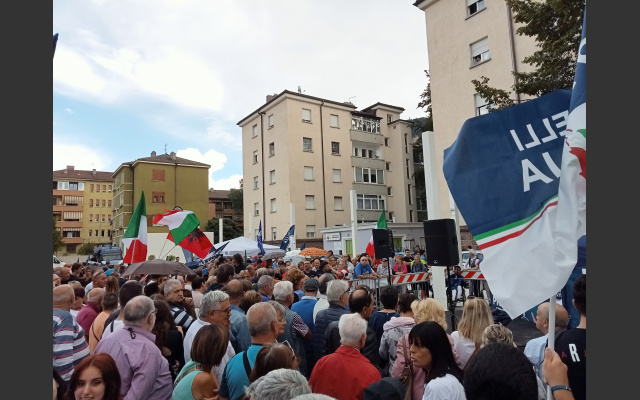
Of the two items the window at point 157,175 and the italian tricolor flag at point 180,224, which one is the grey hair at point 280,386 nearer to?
the italian tricolor flag at point 180,224

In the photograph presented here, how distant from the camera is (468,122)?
3422 mm

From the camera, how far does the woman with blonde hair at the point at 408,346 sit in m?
3.79

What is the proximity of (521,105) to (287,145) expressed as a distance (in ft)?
125

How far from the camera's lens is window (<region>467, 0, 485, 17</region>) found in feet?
77.4

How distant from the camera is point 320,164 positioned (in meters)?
43.1

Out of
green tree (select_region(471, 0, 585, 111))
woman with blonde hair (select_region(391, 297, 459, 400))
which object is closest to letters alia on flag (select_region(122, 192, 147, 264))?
woman with blonde hair (select_region(391, 297, 459, 400))

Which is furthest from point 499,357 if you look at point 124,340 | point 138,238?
point 138,238

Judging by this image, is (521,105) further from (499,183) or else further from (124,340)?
(124,340)

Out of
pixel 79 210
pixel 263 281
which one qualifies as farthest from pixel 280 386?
pixel 79 210

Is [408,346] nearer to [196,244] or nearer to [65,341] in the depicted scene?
[65,341]

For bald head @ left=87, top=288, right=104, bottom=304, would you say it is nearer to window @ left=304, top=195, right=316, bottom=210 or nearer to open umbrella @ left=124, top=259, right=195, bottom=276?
open umbrella @ left=124, top=259, right=195, bottom=276

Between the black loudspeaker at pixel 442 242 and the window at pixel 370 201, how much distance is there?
35062 mm

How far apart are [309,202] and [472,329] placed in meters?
37.8

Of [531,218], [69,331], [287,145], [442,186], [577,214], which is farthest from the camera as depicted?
[287,145]
